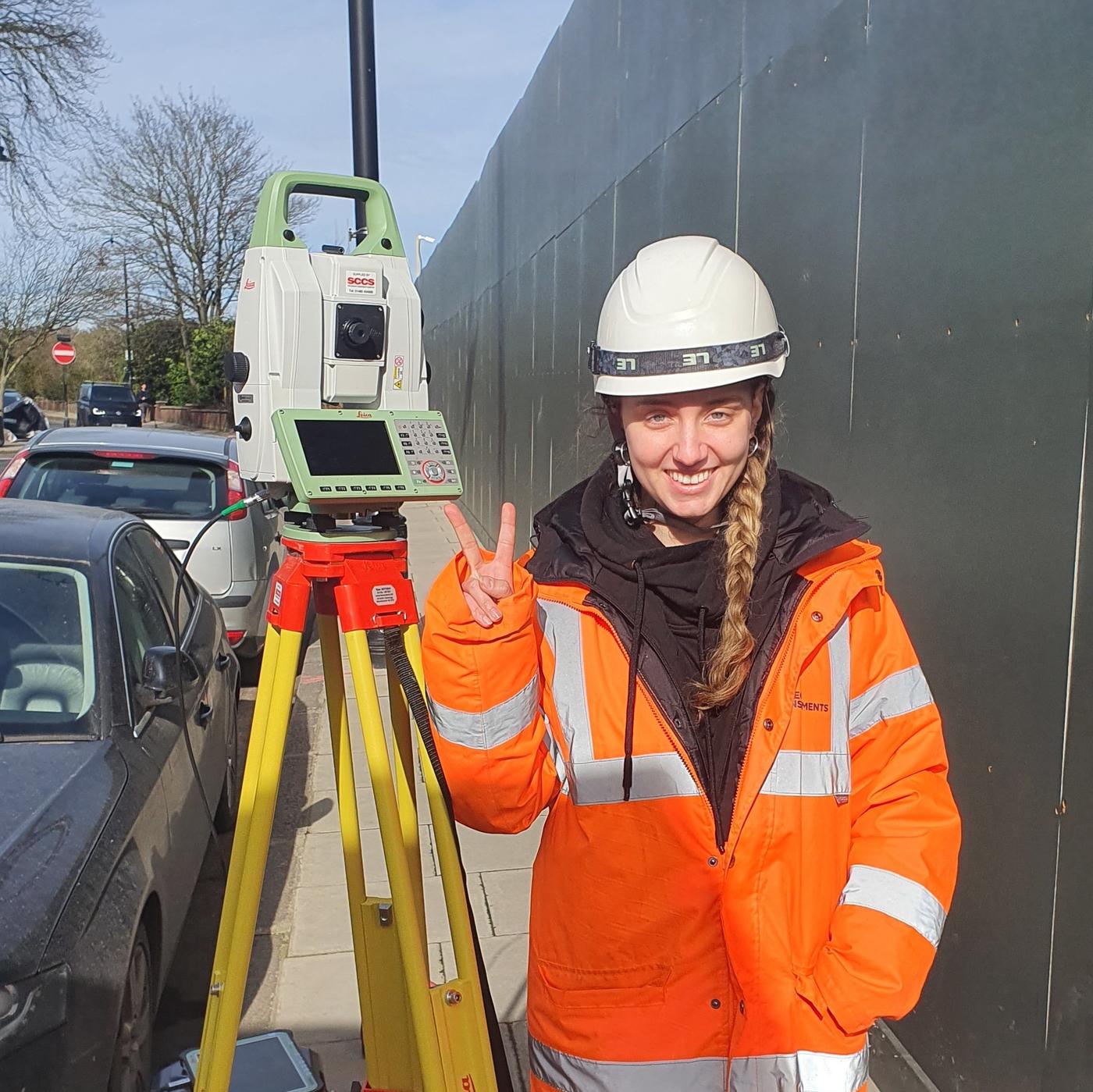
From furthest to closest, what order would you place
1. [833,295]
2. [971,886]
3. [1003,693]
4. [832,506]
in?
[833,295]
[971,886]
[1003,693]
[832,506]

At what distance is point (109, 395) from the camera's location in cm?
3133

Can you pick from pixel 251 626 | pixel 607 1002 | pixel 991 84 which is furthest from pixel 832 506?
pixel 251 626

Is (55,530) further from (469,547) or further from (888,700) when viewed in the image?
(888,700)

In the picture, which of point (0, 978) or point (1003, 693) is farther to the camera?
point (1003, 693)

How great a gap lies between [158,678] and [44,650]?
0.35 m

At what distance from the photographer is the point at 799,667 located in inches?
66.6

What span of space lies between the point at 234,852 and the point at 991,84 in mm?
2212

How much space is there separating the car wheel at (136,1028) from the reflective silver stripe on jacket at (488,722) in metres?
1.47

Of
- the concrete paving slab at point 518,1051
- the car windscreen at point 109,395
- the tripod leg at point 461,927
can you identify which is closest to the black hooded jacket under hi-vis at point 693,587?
the tripod leg at point 461,927

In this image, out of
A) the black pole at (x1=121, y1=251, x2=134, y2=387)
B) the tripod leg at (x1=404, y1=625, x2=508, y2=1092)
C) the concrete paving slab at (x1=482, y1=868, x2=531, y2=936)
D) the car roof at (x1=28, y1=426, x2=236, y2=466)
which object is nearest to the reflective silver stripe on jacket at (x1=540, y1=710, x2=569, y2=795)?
the tripod leg at (x1=404, y1=625, x2=508, y2=1092)

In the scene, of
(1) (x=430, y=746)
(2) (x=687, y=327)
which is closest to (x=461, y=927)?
(1) (x=430, y=746)

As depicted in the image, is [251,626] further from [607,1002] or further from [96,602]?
[607,1002]

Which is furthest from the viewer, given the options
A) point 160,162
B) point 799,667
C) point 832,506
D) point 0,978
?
point 160,162

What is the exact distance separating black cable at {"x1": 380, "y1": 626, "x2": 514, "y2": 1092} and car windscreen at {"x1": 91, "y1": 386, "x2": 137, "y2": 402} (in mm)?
31217
